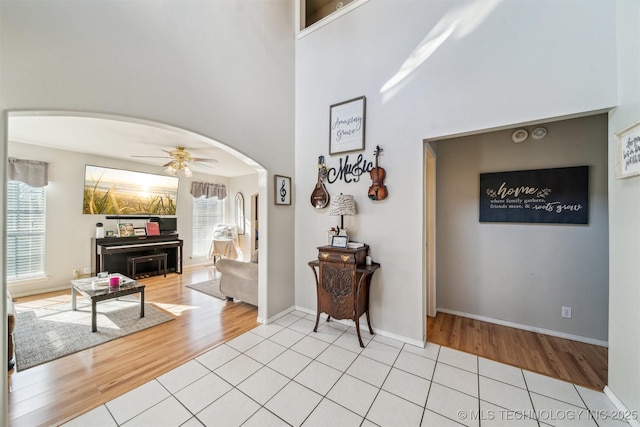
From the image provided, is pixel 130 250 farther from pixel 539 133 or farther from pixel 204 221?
pixel 539 133

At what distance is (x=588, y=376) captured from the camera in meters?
1.96

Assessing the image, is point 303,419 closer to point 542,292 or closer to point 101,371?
point 101,371

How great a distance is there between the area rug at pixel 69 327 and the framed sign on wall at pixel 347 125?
3.11 meters

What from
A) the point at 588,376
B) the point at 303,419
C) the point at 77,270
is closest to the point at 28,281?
the point at 77,270

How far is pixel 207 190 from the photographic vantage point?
6418 mm

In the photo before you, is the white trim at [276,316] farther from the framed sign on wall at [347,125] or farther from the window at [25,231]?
the window at [25,231]

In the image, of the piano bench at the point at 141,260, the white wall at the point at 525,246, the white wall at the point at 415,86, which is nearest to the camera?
the white wall at the point at 415,86

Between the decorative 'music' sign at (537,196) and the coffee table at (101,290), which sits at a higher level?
the decorative 'music' sign at (537,196)

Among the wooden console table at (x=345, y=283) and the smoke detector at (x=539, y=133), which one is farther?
the smoke detector at (x=539, y=133)

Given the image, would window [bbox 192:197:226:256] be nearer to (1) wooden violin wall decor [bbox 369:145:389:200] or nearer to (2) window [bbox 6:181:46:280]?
(2) window [bbox 6:181:46:280]

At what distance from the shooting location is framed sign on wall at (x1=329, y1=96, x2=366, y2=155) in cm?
279

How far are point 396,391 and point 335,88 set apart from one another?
322 cm

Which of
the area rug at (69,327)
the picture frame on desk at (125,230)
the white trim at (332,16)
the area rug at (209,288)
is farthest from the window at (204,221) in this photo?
the white trim at (332,16)

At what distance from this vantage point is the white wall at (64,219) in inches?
159
